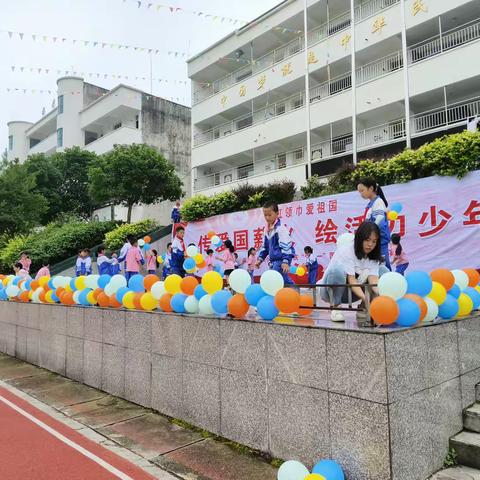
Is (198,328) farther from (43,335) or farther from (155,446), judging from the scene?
(43,335)

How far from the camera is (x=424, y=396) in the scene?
10.7 ft

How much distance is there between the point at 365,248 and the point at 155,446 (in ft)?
9.14

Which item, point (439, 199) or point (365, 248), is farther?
point (439, 199)

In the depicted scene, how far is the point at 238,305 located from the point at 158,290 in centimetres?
148

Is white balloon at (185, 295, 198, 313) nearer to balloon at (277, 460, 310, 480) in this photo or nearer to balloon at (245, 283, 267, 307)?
balloon at (245, 283, 267, 307)

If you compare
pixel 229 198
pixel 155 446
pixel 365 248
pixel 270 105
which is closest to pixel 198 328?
pixel 155 446

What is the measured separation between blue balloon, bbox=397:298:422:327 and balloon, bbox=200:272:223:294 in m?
1.97

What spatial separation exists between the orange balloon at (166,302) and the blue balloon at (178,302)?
0.46ft

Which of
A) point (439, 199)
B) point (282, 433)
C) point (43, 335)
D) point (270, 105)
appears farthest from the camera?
point (270, 105)

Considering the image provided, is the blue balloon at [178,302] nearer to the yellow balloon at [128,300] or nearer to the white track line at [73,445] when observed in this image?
the yellow balloon at [128,300]

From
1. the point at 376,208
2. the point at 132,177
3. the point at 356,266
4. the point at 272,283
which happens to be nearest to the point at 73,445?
the point at 272,283

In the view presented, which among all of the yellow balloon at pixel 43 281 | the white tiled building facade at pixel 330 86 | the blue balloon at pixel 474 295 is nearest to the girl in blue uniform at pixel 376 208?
the blue balloon at pixel 474 295

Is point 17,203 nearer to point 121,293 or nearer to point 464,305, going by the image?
point 121,293

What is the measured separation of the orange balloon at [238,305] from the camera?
13.8 feet
